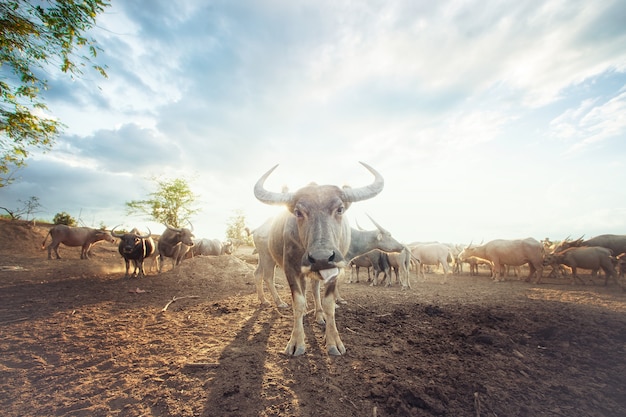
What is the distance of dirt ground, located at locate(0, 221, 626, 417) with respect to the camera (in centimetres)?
276

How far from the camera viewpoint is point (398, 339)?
4566mm

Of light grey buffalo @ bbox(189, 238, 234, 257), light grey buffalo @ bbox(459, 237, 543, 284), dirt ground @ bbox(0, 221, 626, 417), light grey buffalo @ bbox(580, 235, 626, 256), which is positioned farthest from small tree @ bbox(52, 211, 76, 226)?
light grey buffalo @ bbox(580, 235, 626, 256)

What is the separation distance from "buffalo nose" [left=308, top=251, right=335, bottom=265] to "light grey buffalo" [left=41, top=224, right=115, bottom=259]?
23369 mm

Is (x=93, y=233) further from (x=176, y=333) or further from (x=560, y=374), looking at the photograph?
(x=560, y=374)

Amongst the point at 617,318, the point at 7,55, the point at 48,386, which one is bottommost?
the point at 48,386

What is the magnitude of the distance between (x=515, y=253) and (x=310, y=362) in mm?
17230

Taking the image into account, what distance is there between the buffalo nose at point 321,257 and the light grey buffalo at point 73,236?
23.4 meters

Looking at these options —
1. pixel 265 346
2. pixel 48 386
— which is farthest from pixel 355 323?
pixel 48 386

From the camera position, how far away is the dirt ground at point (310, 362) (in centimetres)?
276

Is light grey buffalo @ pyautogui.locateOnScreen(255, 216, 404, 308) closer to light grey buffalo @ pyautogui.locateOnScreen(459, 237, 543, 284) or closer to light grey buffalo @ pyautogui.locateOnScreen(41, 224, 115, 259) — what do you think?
light grey buffalo @ pyautogui.locateOnScreen(459, 237, 543, 284)

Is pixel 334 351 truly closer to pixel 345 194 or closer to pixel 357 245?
pixel 345 194

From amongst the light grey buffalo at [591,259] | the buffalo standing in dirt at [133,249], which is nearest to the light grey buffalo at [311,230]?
the buffalo standing in dirt at [133,249]

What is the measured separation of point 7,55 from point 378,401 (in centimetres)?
1589

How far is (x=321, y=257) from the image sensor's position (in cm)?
318
